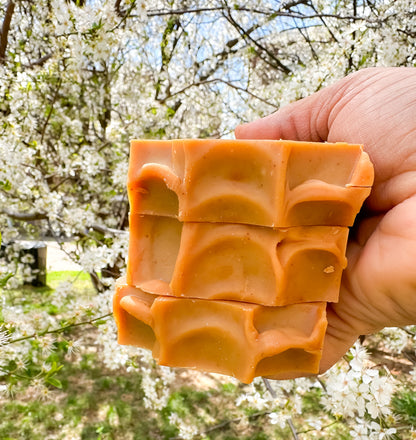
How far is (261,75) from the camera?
557 centimetres

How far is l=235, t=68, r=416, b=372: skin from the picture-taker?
1281 mm

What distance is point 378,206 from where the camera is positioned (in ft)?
5.01

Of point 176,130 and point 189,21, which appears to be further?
point 176,130

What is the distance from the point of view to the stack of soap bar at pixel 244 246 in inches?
46.5

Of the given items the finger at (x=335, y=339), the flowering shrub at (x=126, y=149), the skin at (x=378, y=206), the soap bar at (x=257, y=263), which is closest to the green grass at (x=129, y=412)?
the flowering shrub at (x=126, y=149)

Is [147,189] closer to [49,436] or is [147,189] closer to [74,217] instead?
Result: [74,217]

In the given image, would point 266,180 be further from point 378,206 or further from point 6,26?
point 6,26

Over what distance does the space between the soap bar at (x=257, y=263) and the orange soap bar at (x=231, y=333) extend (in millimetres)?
38

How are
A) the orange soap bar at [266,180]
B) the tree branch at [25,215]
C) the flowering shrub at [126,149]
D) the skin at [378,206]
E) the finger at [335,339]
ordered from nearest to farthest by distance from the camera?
1. the orange soap bar at [266,180]
2. the skin at [378,206]
3. the finger at [335,339]
4. the flowering shrub at [126,149]
5. the tree branch at [25,215]

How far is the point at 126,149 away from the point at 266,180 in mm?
3826

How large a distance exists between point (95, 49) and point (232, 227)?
203 centimetres

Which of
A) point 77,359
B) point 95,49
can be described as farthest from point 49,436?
point 95,49

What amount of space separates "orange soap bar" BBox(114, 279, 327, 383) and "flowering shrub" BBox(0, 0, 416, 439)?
2.41 ft

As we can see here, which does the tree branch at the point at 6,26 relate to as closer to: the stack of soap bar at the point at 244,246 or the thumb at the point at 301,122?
the thumb at the point at 301,122
